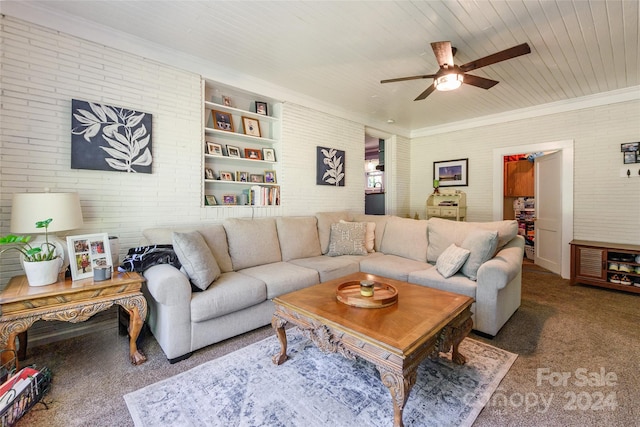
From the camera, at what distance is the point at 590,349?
7.21ft

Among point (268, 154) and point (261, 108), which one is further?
point (268, 154)

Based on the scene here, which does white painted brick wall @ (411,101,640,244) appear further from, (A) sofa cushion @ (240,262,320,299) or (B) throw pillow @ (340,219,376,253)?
(A) sofa cushion @ (240,262,320,299)

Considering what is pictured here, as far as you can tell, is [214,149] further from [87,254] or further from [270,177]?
[87,254]

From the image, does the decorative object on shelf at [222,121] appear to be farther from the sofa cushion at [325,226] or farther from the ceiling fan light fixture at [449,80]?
the ceiling fan light fixture at [449,80]

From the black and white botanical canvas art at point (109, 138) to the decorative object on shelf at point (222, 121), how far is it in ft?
2.66

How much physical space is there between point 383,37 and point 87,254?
122 inches

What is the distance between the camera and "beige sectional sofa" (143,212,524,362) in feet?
7.00

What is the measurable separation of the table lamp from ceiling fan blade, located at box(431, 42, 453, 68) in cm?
309

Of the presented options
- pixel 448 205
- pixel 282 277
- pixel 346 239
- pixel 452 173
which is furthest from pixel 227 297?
pixel 452 173

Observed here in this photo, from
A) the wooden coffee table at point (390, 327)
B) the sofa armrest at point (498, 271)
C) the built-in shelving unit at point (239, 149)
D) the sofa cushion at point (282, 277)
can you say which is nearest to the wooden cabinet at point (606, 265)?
the sofa armrest at point (498, 271)

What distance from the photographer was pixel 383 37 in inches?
103

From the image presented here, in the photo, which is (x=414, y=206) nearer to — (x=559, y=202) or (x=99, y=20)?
(x=559, y=202)

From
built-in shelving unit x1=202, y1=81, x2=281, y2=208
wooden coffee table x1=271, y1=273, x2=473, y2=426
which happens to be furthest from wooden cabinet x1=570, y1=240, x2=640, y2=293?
built-in shelving unit x1=202, y1=81, x2=281, y2=208

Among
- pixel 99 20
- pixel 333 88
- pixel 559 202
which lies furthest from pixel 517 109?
pixel 99 20
